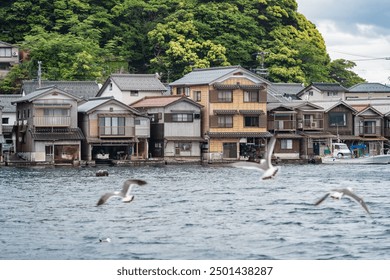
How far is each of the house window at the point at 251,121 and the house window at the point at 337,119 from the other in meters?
7.11

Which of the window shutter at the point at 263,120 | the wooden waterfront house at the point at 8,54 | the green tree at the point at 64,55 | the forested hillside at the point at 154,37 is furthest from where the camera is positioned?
the wooden waterfront house at the point at 8,54

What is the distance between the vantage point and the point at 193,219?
31.2 m

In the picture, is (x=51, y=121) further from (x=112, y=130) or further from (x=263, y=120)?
(x=263, y=120)

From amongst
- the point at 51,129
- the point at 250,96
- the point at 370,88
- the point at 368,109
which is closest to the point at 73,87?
the point at 51,129

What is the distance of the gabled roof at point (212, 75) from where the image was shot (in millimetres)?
64250

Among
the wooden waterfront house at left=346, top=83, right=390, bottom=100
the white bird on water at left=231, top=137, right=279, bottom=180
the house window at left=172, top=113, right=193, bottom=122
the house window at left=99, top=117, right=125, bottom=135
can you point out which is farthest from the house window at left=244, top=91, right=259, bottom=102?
the white bird on water at left=231, top=137, right=279, bottom=180

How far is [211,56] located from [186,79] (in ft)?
31.2

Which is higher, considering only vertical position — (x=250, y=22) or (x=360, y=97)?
(x=250, y=22)

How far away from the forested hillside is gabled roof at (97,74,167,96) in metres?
6.08

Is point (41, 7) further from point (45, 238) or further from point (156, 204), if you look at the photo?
point (45, 238)

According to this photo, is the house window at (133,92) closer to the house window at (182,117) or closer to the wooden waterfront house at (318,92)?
the house window at (182,117)

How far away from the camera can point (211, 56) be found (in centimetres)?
7638

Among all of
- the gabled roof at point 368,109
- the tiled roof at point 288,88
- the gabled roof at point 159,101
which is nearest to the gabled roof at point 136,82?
the gabled roof at point 159,101

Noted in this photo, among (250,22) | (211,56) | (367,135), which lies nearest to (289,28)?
(250,22)
